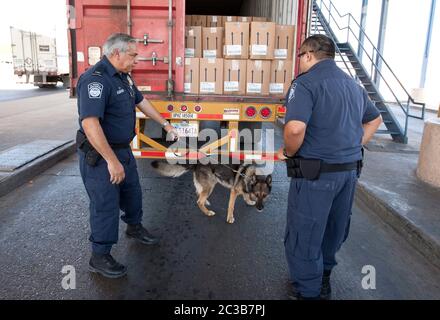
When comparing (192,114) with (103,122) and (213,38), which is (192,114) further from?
(103,122)

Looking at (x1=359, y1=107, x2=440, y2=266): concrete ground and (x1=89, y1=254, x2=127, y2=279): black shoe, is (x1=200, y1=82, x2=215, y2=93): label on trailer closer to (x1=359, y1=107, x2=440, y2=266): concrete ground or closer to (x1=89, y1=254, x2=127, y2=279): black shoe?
(x1=359, y1=107, x2=440, y2=266): concrete ground

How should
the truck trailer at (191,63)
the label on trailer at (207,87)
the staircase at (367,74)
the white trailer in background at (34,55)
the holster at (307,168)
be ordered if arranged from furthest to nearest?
the white trailer in background at (34,55)
the staircase at (367,74)
the label on trailer at (207,87)
the truck trailer at (191,63)
the holster at (307,168)

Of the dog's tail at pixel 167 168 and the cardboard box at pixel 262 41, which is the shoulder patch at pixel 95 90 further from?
the cardboard box at pixel 262 41

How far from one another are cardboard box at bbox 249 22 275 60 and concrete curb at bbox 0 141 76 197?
3637mm

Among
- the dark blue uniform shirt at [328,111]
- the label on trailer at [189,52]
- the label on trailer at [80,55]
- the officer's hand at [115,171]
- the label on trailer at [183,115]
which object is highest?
the label on trailer at [189,52]

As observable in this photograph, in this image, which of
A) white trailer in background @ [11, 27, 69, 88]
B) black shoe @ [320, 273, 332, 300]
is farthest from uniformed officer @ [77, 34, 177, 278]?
white trailer in background @ [11, 27, 69, 88]

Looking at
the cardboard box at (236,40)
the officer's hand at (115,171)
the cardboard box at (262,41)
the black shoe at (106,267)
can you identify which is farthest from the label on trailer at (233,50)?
the black shoe at (106,267)

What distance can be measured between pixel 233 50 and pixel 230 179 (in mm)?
1908

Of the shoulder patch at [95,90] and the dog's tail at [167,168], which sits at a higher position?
the shoulder patch at [95,90]

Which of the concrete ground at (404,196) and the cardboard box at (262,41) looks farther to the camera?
the cardboard box at (262,41)

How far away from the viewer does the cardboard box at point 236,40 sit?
485 centimetres

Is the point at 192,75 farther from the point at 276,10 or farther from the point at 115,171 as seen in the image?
the point at 115,171

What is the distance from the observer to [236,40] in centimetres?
488

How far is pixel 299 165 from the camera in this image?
2.40 m
